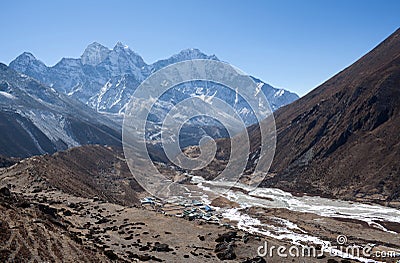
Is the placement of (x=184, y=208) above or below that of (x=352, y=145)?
below

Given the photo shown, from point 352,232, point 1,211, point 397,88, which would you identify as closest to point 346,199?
point 352,232

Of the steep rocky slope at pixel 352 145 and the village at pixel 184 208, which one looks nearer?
the village at pixel 184 208

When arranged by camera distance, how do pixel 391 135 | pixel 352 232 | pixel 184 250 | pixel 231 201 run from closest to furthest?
pixel 184 250 → pixel 352 232 → pixel 231 201 → pixel 391 135

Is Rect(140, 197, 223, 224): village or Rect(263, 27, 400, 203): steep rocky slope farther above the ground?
Rect(263, 27, 400, 203): steep rocky slope

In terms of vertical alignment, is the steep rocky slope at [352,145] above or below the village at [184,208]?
above

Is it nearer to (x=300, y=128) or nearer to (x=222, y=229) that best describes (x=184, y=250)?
(x=222, y=229)

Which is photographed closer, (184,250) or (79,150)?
(184,250)

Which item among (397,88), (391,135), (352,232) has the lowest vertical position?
(352,232)

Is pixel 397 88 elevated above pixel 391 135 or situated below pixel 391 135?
above

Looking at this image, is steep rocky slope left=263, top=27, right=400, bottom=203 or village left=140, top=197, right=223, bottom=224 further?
steep rocky slope left=263, top=27, right=400, bottom=203

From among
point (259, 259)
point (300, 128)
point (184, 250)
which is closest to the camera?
point (259, 259)

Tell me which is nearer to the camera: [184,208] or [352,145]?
[184,208]
